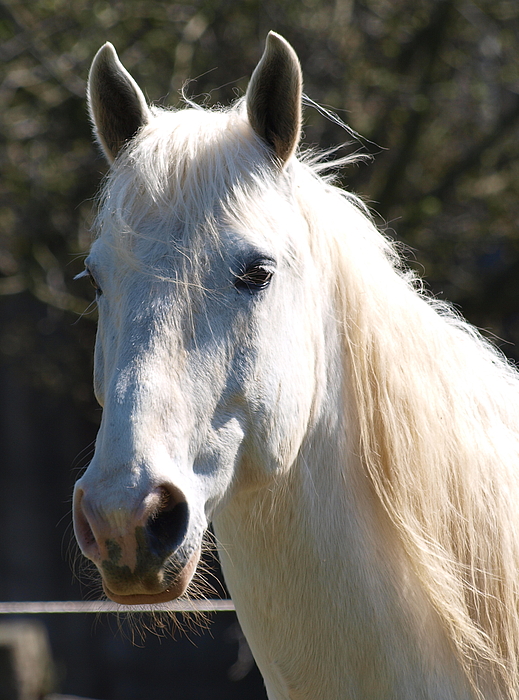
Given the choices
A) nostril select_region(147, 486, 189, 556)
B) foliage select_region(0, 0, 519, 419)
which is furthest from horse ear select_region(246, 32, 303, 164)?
foliage select_region(0, 0, 519, 419)

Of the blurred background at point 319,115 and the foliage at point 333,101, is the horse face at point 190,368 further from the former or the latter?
the foliage at point 333,101

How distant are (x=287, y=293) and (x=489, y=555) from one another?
0.80 metres

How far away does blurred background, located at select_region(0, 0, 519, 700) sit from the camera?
15.5 feet

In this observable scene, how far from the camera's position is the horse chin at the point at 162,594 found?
1.26 metres

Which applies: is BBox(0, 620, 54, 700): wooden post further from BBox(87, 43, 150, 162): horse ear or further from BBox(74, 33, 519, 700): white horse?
BBox(87, 43, 150, 162): horse ear

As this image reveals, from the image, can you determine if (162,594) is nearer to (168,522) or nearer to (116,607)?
(168,522)

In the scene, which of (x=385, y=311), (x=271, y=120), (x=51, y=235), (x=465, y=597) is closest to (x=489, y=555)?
(x=465, y=597)

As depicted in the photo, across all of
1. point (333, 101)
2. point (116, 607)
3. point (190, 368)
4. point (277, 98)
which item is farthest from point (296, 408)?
point (333, 101)

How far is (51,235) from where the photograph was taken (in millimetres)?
5008

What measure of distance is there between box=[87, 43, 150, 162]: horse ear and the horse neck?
0.87 m

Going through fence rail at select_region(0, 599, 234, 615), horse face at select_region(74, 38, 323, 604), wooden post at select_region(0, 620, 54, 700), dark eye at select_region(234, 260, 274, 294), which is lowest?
wooden post at select_region(0, 620, 54, 700)

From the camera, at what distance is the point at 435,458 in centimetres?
162

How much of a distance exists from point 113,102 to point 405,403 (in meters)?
1.05

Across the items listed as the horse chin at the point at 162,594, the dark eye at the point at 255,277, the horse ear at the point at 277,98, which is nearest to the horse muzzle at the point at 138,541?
the horse chin at the point at 162,594
